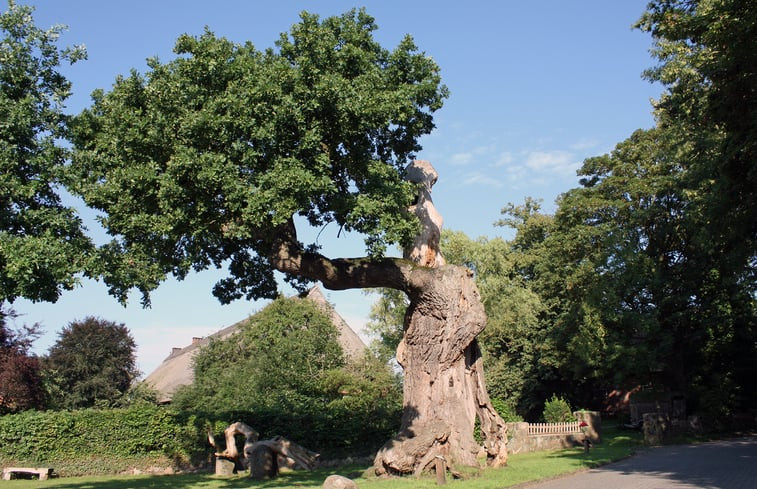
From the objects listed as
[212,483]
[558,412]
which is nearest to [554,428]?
[558,412]

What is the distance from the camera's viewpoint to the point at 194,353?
4331 centimetres

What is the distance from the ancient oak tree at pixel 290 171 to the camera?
14.0 meters

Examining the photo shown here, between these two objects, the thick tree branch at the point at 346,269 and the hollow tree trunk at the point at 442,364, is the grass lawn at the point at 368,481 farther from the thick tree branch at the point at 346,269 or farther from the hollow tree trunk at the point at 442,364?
the thick tree branch at the point at 346,269

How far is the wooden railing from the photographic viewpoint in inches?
1105

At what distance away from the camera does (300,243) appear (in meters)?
18.4

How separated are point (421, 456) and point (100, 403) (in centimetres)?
2312

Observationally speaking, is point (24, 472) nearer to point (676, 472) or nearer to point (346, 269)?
point (346, 269)

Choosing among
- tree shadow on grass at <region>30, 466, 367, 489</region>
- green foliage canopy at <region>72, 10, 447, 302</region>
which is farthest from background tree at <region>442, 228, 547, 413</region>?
green foliage canopy at <region>72, 10, 447, 302</region>

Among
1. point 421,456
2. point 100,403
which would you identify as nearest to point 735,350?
point 421,456

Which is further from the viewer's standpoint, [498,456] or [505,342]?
[505,342]

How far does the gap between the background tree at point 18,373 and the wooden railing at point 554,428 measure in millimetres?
23708

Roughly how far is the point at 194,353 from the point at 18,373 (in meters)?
15.0

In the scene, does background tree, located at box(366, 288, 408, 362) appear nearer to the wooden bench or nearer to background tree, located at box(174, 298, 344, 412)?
background tree, located at box(174, 298, 344, 412)

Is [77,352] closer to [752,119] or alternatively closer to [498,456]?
[498,456]
